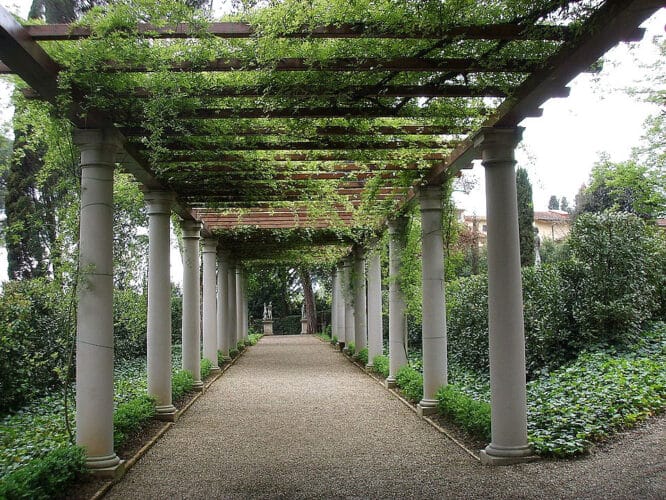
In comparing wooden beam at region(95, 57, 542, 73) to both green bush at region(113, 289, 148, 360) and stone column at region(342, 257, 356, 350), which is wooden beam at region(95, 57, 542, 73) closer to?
green bush at region(113, 289, 148, 360)

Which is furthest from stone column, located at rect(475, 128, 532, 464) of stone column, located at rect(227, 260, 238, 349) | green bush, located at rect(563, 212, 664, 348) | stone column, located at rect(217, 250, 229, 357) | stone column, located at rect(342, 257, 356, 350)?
stone column, located at rect(227, 260, 238, 349)

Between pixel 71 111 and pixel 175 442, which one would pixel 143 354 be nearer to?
pixel 175 442

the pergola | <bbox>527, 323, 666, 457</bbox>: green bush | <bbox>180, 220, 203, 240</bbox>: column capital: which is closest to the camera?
the pergola

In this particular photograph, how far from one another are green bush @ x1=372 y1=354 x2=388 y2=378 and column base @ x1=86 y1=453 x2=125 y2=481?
814 centimetres

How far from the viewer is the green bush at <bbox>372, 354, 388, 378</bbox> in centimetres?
1385

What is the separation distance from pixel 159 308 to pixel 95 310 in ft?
10.6

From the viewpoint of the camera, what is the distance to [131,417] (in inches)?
313

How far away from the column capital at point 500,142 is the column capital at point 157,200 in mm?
5001

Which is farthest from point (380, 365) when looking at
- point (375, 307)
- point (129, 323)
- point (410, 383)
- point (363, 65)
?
point (363, 65)

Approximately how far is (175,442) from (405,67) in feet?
17.8

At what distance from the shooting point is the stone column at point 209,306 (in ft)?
50.8

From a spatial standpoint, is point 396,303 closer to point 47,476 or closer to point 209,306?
point 209,306

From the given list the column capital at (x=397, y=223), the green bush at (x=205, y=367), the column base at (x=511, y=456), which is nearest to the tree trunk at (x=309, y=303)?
the green bush at (x=205, y=367)

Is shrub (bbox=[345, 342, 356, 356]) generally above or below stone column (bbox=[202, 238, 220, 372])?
below
